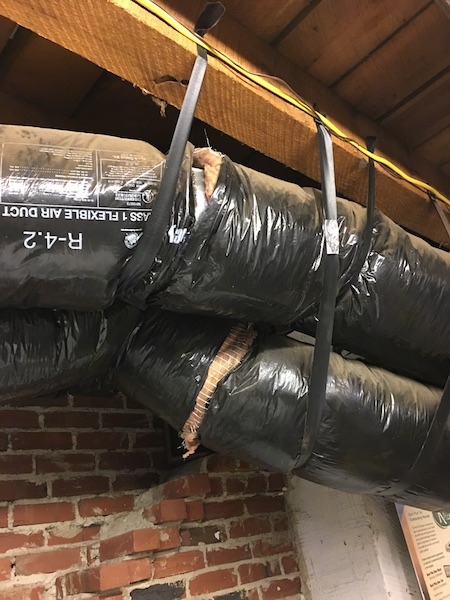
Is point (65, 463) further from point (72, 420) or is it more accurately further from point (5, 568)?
point (5, 568)

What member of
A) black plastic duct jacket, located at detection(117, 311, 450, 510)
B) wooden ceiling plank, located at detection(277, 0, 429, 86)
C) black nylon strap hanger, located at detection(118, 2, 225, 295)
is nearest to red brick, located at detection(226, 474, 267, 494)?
black plastic duct jacket, located at detection(117, 311, 450, 510)

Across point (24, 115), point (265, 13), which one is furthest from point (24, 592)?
point (265, 13)

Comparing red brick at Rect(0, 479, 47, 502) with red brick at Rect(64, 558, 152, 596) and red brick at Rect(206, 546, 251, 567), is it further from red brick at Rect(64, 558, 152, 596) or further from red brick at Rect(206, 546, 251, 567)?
red brick at Rect(206, 546, 251, 567)

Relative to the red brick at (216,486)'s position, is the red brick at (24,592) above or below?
below

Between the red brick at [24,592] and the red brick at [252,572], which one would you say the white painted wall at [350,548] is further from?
the red brick at [24,592]

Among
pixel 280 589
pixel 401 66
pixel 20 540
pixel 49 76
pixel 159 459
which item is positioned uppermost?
pixel 49 76

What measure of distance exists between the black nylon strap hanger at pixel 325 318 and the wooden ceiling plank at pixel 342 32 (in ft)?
1.05

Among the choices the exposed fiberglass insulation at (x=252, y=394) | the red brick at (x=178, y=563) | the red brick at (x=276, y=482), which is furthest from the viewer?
the red brick at (x=276, y=482)

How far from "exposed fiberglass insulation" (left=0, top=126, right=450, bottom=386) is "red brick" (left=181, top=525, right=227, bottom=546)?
830 mm

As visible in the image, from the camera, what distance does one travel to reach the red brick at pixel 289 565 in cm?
→ 180

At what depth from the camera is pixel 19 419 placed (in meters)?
1.53

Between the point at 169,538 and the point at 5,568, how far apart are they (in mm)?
418

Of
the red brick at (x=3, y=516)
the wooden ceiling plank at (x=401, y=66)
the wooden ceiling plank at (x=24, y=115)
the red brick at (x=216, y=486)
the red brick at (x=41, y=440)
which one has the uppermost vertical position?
the wooden ceiling plank at (x=24, y=115)

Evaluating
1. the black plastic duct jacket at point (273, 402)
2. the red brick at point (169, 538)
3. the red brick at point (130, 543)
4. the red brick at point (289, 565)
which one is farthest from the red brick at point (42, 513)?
the red brick at point (289, 565)
